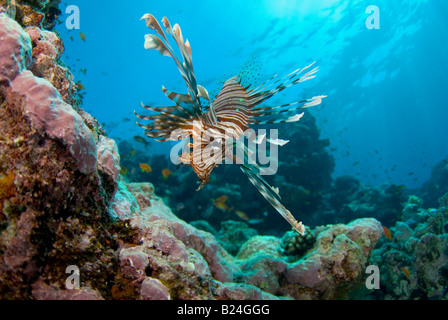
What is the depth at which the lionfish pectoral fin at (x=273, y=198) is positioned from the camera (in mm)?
1982

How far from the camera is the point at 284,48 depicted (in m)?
31.4

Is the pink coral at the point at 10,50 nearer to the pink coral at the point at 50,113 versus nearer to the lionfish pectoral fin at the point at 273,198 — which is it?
the pink coral at the point at 50,113

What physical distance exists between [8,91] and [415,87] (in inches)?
2725

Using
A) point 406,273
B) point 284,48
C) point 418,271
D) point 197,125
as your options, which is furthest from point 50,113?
point 284,48

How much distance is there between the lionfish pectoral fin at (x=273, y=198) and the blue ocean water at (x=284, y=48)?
16174 mm

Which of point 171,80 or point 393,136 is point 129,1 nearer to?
point 171,80

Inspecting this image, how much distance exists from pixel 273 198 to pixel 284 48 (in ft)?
111

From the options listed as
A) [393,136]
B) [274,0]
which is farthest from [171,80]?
[393,136]

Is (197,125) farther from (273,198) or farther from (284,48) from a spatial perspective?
(284,48)

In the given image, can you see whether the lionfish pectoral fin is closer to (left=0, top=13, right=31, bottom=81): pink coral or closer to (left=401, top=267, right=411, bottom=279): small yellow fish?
(left=0, top=13, right=31, bottom=81): pink coral

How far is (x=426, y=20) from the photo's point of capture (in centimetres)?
3338

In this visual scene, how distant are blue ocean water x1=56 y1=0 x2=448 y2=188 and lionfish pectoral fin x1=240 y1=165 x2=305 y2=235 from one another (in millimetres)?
16174

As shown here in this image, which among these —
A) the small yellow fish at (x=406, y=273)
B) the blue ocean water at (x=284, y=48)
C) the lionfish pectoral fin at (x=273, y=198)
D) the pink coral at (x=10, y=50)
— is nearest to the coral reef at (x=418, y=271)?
the small yellow fish at (x=406, y=273)
